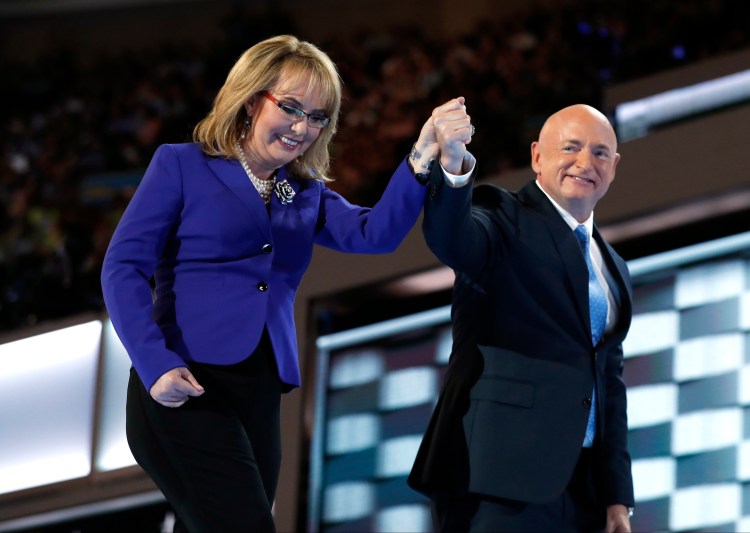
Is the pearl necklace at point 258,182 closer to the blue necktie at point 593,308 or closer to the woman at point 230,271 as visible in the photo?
the woman at point 230,271

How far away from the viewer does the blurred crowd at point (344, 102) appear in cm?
465

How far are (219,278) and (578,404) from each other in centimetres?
64

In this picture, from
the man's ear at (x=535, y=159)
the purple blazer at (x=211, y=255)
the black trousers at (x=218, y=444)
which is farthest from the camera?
the man's ear at (x=535, y=159)

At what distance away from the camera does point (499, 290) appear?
211cm

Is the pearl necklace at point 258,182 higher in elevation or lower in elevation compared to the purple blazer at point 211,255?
higher

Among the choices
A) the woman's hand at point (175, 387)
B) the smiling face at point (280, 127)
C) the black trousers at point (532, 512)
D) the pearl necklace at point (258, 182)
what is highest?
the smiling face at point (280, 127)

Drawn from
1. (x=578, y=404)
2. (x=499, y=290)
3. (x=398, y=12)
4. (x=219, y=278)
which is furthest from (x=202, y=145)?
(x=398, y=12)

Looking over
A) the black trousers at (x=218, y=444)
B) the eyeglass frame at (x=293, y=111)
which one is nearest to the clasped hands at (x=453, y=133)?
the eyeglass frame at (x=293, y=111)

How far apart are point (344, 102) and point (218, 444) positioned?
5078 mm

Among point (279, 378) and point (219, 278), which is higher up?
point (219, 278)

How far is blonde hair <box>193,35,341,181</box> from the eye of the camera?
82.1 inches

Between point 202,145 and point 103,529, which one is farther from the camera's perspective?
point 103,529

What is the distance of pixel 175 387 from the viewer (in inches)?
74.6

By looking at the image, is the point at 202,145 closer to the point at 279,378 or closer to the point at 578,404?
the point at 279,378
